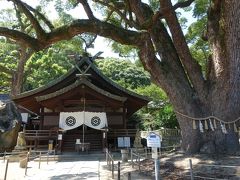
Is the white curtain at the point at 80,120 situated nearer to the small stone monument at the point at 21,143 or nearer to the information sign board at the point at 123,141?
the information sign board at the point at 123,141

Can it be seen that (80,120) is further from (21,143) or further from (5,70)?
(5,70)

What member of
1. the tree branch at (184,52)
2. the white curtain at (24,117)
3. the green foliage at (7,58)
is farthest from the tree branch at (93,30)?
the green foliage at (7,58)

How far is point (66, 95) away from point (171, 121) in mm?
10012

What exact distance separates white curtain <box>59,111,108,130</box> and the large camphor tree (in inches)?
347

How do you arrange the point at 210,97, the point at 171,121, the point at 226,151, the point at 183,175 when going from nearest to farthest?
the point at 183,175
the point at 226,151
the point at 210,97
the point at 171,121

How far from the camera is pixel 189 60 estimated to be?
9305 mm

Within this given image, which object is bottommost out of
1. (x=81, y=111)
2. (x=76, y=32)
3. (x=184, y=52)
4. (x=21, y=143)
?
(x=21, y=143)

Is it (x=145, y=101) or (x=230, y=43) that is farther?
(x=145, y=101)

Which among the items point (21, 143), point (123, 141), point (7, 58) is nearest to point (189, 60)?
point (123, 141)

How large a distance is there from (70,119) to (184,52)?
34.4 feet

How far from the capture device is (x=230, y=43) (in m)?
8.20

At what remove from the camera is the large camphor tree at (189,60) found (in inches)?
328

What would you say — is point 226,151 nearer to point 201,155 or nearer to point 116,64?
point 201,155

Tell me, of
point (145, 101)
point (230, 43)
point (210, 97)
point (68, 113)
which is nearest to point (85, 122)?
point (68, 113)
